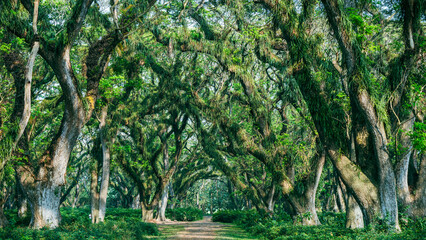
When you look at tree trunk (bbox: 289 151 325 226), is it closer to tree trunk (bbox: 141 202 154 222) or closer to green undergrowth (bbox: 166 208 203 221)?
tree trunk (bbox: 141 202 154 222)

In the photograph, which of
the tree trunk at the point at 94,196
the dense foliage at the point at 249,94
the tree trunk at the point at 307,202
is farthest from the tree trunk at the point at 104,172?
the tree trunk at the point at 307,202

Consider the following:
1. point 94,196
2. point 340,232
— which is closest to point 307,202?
point 340,232

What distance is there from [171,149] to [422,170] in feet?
70.6

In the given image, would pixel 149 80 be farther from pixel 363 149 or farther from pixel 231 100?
pixel 363 149

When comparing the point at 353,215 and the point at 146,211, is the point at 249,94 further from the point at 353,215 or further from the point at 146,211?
the point at 146,211

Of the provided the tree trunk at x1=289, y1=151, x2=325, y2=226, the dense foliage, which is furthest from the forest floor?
the tree trunk at x1=289, y1=151, x2=325, y2=226

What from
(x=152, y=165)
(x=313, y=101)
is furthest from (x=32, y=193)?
(x=152, y=165)

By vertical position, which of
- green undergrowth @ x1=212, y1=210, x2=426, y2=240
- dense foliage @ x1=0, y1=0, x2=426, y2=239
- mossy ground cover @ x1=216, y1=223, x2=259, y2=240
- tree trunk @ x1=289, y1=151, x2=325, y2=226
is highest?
dense foliage @ x1=0, y1=0, x2=426, y2=239

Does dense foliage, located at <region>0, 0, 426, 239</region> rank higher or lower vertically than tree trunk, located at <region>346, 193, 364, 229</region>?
higher

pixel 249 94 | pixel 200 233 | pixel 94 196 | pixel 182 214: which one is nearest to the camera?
pixel 249 94

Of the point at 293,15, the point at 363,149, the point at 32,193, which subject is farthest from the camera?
the point at 32,193

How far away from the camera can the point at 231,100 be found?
19.4m

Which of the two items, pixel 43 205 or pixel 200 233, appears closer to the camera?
pixel 43 205

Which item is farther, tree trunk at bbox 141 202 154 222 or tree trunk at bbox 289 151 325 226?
tree trunk at bbox 141 202 154 222
